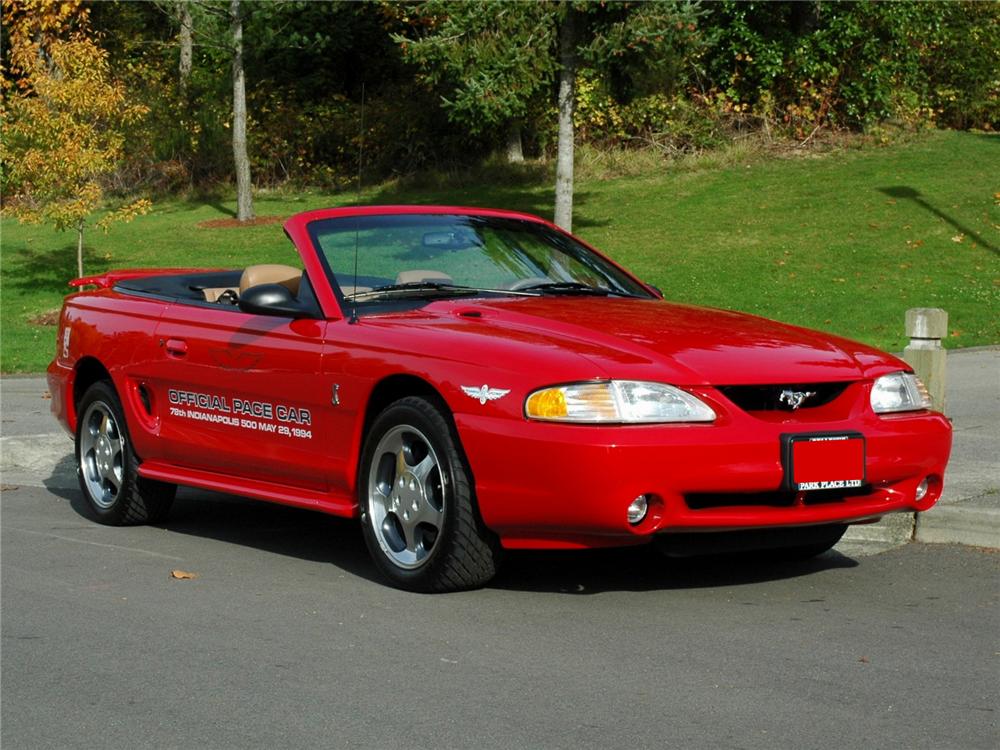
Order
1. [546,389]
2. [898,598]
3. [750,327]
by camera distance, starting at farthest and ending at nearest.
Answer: [750,327] < [898,598] < [546,389]

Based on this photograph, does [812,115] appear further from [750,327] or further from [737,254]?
[750,327]

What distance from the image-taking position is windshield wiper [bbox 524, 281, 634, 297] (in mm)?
7059

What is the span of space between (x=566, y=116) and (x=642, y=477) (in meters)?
23.1

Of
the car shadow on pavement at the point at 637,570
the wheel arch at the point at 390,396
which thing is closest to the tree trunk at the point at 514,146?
the car shadow on pavement at the point at 637,570

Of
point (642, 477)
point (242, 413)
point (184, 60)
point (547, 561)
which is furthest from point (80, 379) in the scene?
Answer: point (184, 60)

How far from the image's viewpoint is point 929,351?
8648 millimetres

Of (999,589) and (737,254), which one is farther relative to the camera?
(737,254)

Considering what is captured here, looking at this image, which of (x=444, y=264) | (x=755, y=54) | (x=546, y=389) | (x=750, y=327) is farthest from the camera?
(x=755, y=54)

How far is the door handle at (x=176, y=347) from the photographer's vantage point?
7430mm

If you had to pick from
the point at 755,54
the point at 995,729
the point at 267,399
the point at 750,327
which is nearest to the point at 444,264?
the point at 267,399

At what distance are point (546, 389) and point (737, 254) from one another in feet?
71.1

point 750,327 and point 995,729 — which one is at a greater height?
point 750,327

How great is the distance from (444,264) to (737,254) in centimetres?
2033

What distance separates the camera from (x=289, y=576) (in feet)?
22.1
